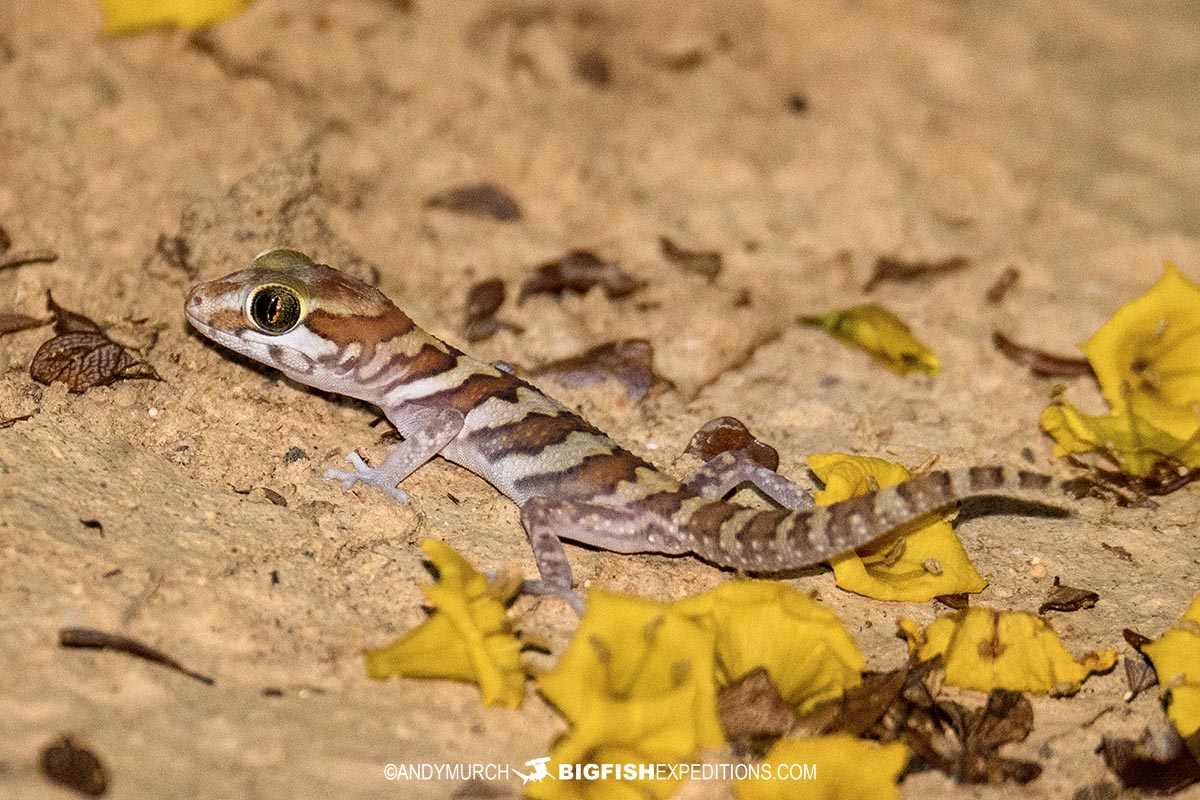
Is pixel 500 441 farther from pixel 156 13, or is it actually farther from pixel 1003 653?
pixel 156 13

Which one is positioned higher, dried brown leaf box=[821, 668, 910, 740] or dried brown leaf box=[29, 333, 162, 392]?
dried brown leaf box=[29, 333, 162, 392]

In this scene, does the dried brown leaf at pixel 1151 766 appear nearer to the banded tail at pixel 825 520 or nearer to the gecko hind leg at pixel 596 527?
the banded tail at pixel 825 520

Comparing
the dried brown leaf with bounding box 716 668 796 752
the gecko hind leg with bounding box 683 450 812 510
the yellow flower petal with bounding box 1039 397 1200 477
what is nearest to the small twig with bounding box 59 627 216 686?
the dried brown leaf with bounding box 716 668 796 752

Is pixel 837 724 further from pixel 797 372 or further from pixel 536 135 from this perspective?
pixel 536 135

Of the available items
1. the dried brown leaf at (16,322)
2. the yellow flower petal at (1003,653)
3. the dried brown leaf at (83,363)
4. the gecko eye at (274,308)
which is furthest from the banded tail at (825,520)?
the dried brown leaf at (16,322)

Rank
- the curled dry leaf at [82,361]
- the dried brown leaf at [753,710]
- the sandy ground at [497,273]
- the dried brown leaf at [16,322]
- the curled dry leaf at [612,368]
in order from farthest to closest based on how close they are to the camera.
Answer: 1. the curled dry leaf at [612,368]
2. the dried brown leaf at [16,322]
3. the curled dry leaf at [82,361]
4. the sandy ground at [497,273]
5. the dried brown leaf at [753,710]

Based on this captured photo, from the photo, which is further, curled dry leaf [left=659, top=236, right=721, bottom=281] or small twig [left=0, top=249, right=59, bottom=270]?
curled dry leaf [left=659, top=236, right=721, bottom=281]

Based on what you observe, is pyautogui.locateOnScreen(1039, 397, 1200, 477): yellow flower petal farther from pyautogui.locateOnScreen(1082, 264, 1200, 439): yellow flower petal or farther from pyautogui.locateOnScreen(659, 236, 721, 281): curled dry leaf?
pyautogui.locateOnScreen(659, 236, 721, 281): curled dry leaf

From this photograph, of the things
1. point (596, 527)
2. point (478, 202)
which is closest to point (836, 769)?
point (596, 527)
